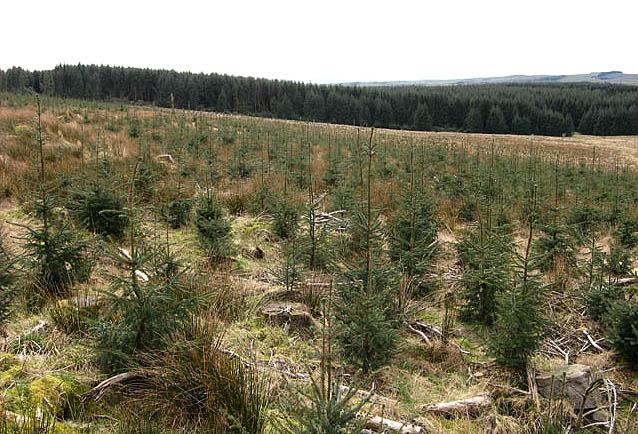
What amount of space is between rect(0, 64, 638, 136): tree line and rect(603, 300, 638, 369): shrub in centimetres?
6490

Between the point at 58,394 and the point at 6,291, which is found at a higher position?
the point at 6,291

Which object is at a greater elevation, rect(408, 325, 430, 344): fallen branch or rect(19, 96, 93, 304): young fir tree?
rect(19, 96, 93, 304): young fir tree

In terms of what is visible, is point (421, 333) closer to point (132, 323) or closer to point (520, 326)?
point (520, 326)

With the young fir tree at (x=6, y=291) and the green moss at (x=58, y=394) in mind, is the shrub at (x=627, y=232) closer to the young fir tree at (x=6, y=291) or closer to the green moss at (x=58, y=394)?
the green moss at (x=58, y=394)

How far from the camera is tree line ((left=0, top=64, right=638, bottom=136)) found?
68.2 metres

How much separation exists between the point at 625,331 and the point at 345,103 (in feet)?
233

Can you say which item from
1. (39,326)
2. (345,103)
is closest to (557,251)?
(39,326)

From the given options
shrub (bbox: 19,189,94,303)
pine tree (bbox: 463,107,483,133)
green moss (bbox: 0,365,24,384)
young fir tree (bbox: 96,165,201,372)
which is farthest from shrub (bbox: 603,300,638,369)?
pine tree (bbox: 463,107,483,133)

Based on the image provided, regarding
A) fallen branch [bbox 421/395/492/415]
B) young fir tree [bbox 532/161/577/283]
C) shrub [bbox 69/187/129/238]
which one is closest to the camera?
fallen branch [bbox 421/395/492/415]

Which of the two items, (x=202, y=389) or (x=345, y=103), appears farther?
(x=345, y=103)

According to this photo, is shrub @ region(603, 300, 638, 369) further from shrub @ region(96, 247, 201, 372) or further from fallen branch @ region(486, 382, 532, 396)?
shrub @ region(96, 247, 201, 372)

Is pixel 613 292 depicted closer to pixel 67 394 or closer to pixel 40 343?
pixel 67 394

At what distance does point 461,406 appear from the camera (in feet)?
10.5

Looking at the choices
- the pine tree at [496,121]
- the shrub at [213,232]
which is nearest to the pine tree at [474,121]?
the pine tree at [496,121]
